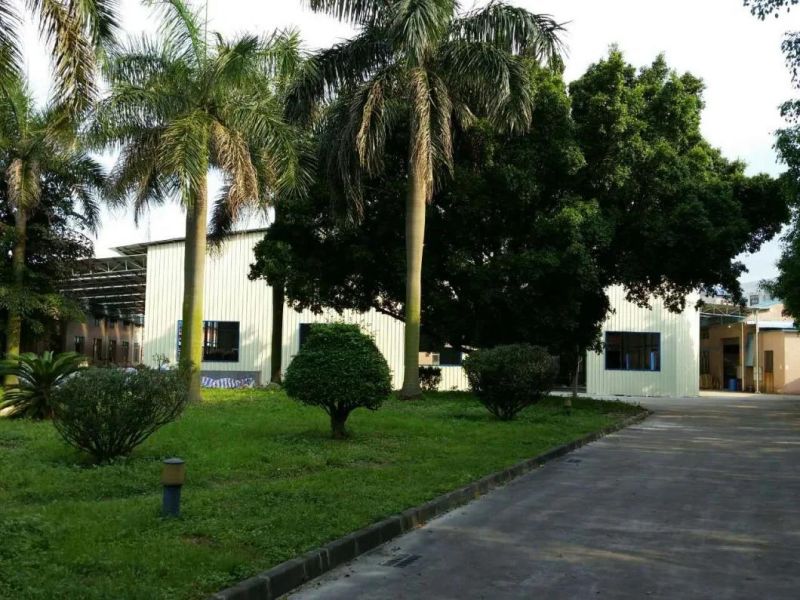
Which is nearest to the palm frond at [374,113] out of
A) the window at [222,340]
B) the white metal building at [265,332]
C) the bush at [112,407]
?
the bush at [112,407]

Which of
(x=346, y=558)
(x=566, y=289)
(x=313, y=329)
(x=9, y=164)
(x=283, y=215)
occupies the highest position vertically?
(x=9, y=164)

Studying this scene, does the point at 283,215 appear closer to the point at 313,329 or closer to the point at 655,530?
the point at 313,329

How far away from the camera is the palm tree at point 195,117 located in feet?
60.3

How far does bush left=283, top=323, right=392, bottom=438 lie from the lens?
12.5m

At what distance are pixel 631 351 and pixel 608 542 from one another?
110 feet

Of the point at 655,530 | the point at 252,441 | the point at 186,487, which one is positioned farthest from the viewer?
the point at 252,441

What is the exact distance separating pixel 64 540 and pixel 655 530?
5.23m

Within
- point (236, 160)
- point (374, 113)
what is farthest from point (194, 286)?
point (374, 113)

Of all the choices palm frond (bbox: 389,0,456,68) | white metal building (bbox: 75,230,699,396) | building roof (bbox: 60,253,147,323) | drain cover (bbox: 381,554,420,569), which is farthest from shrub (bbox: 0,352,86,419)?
white metal building (bbox: 75,230,699,396)

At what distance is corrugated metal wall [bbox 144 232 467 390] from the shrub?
80.2 ft

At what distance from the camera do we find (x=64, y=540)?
6.10m

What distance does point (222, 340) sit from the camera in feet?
129

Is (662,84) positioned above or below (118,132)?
above

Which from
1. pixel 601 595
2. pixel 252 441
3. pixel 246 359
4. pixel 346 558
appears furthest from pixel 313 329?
pixel 246 359
